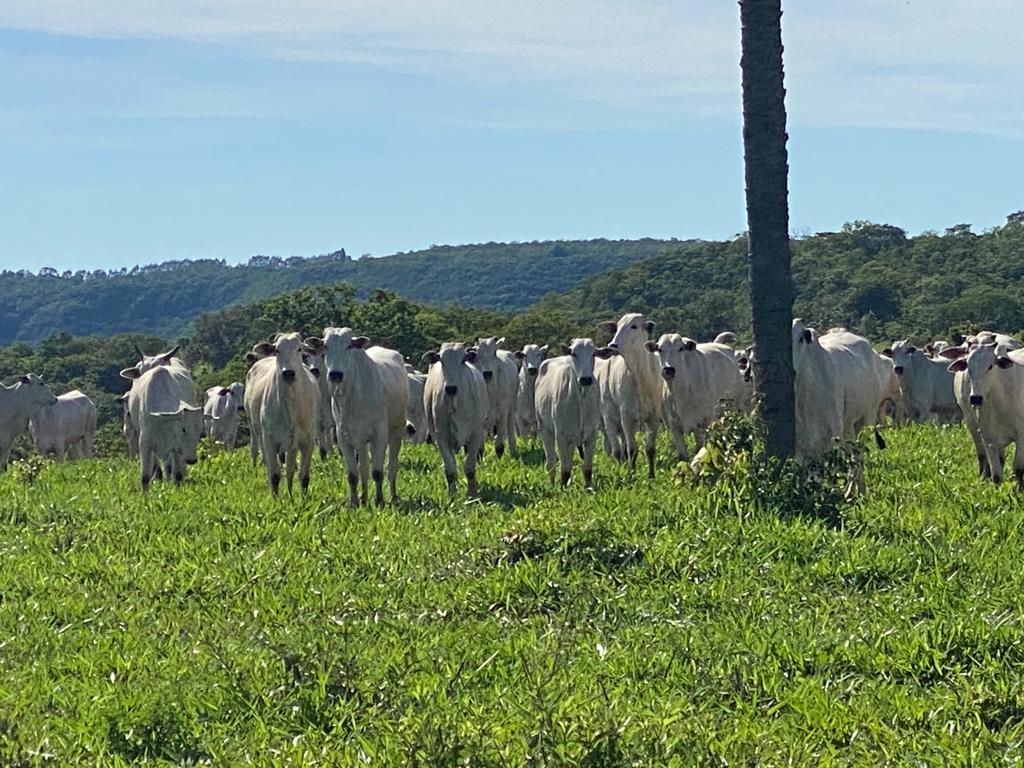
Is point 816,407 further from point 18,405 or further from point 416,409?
point 18,405

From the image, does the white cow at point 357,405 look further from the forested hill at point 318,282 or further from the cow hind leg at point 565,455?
the forested hill at point 318,282

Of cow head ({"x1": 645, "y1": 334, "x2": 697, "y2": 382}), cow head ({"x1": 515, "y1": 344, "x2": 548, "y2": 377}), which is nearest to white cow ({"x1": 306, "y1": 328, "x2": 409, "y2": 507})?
cow head ({"x1": 645, "y1": 334, "x2": 697, "y2": 382})

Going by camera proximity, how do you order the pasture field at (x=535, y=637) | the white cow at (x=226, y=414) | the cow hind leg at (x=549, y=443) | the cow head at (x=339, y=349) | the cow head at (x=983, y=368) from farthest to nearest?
the white cow at (x=226, y=414) < the cow hind leg at (x=549, y=443) < the cow head at (x=339, y=349) < the cow head at (x=983, y=368) < the pasture field at (x=535, y=637)

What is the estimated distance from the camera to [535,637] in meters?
8.09

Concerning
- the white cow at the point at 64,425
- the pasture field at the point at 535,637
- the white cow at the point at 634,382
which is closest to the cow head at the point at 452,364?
the white cow at the point at 634,382

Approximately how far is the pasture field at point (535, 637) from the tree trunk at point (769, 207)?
1054 millimetres

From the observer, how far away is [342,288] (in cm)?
4616

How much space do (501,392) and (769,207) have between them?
30.8 feet

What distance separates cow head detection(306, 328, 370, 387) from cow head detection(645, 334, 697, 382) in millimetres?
3670

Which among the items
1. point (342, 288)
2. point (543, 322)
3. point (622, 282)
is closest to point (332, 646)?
point (342, 288)

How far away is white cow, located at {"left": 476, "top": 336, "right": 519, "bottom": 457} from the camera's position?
17.7 meters

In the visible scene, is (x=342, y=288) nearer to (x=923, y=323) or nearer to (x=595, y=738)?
(x=923, y=323)

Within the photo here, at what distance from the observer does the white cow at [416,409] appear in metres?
22.2

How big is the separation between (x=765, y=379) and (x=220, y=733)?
6.39 metres
